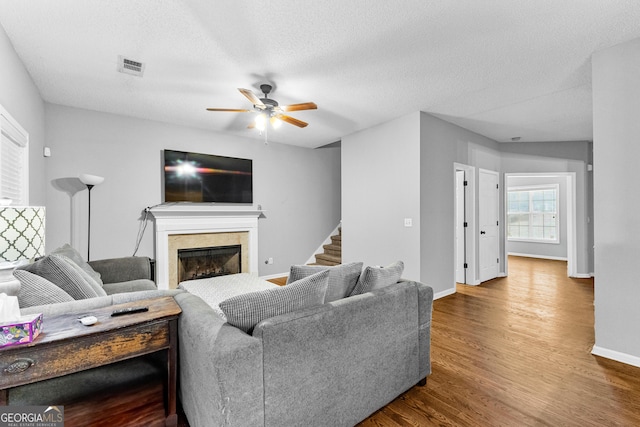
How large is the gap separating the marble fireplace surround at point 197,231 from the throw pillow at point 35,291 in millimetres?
2779

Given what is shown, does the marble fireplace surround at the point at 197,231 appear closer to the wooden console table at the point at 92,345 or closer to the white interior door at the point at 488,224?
the wooden console table at the point at 92,345

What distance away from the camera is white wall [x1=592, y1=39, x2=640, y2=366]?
235 centimetres

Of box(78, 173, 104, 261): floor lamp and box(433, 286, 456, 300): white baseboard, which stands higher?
box(78, 173, 104, 261): floor lamp

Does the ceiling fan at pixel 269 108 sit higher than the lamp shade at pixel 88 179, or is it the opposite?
the ceiling fan at pixel 269 108

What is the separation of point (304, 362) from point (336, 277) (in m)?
0.54

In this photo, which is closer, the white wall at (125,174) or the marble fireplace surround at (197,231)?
the white wall at (125,174)

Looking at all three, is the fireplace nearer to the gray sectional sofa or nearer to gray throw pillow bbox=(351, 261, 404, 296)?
the gray sectional sofa

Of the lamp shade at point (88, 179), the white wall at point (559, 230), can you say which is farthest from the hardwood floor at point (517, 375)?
the white wall at point (559, 230)

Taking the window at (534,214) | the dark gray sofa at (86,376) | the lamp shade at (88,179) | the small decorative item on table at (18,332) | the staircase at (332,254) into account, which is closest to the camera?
the small decorative item on table at (18,332)

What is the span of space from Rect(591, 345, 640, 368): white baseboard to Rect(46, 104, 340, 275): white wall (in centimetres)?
447

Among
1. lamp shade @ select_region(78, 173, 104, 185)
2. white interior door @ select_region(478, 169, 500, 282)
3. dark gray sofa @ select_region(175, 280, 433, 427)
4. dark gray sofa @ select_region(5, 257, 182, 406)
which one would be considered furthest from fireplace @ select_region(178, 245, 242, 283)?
white interior door @ select_region(478, 169, 500, 282)

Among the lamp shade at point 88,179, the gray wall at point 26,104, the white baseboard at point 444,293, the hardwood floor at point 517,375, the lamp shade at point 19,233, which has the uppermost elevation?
the gray wall at point 26,104

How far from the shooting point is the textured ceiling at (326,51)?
203 centimetres

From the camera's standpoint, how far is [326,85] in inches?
126
